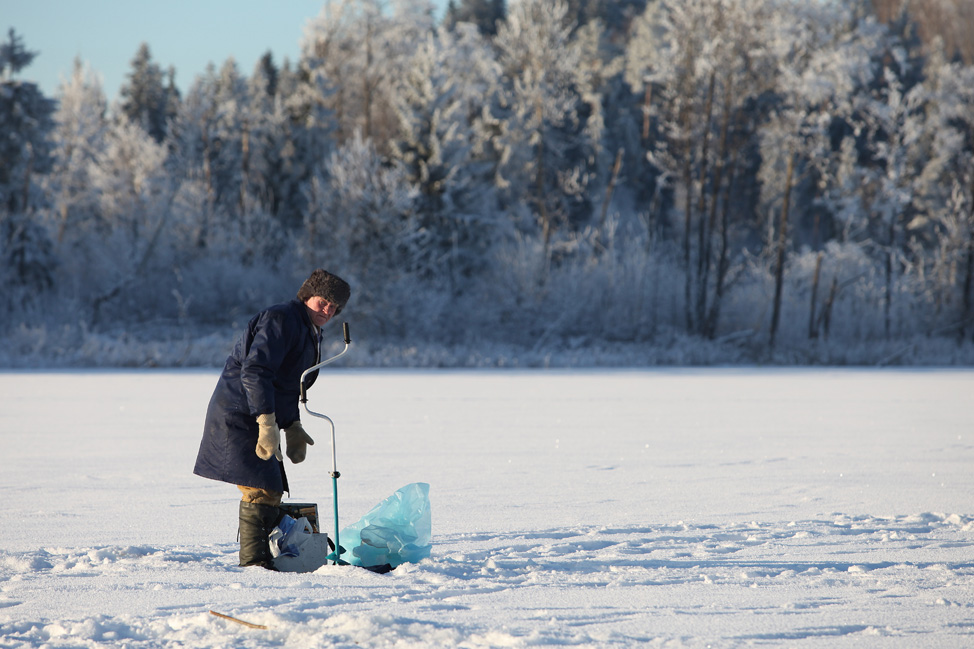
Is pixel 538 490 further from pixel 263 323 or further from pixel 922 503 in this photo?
pixel 263 323

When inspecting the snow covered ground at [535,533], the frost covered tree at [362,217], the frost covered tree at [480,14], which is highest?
the frost covered tree at [480,14]

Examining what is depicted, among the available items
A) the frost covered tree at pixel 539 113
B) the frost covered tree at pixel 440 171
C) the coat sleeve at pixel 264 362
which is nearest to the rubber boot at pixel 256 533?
the coat sleeve at pixel 264 362

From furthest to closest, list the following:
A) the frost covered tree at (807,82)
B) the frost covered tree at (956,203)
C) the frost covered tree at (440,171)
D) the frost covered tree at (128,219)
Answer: the frost covered tree at (440,171) < the frost covered tree at (128,219) < the frost covered tree at (956,203) < the frost covered tree at (807,82)

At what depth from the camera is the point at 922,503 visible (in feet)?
21.2

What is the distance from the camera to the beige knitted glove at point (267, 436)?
165 inches

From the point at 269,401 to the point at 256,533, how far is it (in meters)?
0.81

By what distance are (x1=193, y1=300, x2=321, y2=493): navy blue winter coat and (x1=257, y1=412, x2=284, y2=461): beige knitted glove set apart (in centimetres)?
10

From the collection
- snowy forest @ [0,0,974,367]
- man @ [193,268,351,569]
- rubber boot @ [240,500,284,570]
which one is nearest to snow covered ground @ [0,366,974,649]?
rubber boot @ [240,500,284,570]

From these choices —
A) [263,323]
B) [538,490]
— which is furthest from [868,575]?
[263,323]

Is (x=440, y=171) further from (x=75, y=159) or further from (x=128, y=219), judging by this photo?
(x=75, y=159)

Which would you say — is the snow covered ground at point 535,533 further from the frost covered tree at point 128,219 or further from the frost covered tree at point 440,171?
the frost covered tree at point 440,171

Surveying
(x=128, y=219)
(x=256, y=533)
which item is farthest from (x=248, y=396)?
(x=128, y=219)

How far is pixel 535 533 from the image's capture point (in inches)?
216

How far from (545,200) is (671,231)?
10237mm
